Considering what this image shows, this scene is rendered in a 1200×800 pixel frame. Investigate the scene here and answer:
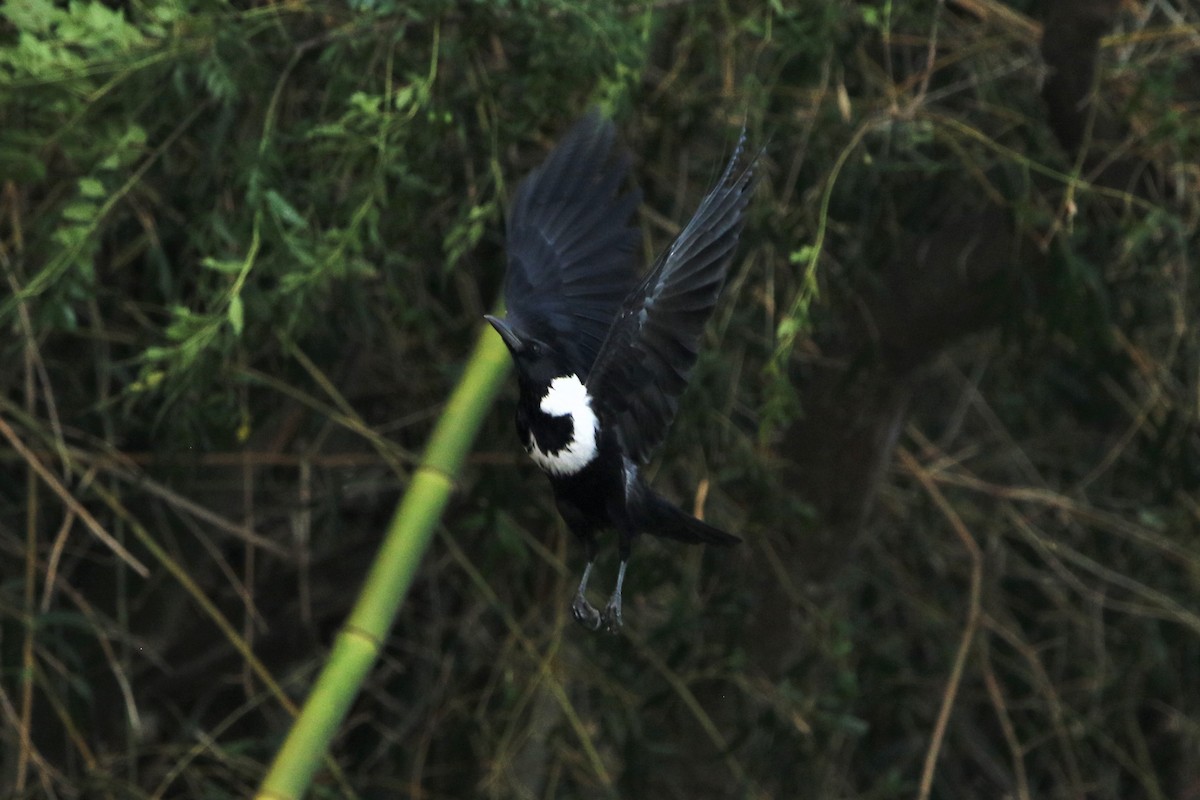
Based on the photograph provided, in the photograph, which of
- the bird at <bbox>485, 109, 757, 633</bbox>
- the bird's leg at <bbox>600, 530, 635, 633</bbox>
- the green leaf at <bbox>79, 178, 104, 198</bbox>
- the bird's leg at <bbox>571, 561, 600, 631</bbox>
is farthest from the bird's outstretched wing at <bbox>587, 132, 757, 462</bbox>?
the green leaf at <bbox>79, 178, 104, 198</bbox>

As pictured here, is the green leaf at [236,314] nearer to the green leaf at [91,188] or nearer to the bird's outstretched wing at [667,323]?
the green leaf at [91,188]

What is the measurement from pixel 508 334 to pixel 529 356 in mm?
59

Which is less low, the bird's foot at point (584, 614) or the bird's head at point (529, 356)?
the bird's head at point (529, 356)

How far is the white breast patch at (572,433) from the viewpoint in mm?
1880

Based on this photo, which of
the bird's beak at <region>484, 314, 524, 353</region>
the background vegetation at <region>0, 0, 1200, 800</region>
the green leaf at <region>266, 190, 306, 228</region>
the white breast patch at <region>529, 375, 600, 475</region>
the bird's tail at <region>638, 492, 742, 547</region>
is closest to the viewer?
the bird's beak at <region>484, 314, 524, 353</region>

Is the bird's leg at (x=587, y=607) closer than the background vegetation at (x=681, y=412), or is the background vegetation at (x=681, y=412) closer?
the bird's leg at (x=587, y=607)

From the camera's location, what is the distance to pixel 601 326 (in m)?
2.15

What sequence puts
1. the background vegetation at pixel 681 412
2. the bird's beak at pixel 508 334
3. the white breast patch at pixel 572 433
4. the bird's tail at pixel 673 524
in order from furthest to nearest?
the background vegetation at pixel 681 412, the bird's tail at pixel 673 524, the white breast patch at pixel 572 433, the bird's beak at pixel 508 334

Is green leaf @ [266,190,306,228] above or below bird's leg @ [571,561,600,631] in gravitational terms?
above

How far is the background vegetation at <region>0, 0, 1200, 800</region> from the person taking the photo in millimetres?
2309

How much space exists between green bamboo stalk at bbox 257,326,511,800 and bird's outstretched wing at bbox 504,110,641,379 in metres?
0.11

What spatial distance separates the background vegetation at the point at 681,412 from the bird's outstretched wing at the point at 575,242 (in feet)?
0.49

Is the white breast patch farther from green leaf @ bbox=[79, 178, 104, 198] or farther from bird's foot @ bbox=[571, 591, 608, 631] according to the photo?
green leaf @ bbox=[79, 178, 104, 198]

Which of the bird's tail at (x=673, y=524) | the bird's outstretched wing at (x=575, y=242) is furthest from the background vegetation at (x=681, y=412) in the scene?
the bird's tail at (x=673, y=524)
